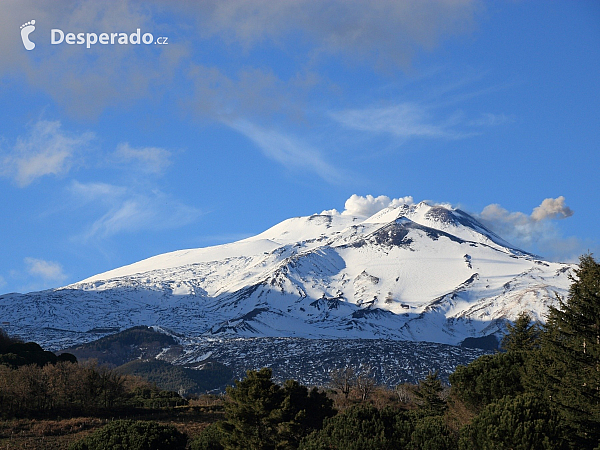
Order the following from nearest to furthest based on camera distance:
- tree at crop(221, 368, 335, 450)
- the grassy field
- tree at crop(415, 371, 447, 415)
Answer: tree at crop(221, 368, 335, 450), the grassy field, tree at crop(415, 371, 447, 415)

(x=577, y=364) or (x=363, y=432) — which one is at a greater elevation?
(x=577, y=364)

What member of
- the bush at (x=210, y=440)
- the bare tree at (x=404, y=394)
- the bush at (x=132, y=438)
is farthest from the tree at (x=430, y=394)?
the bush at (x=132, y=438)

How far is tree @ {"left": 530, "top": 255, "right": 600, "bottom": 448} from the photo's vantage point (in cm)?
3228

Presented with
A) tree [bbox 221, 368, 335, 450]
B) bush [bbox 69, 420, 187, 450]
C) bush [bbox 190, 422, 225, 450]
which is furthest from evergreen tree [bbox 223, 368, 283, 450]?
bush [bbox 69, 420, 187, 450]

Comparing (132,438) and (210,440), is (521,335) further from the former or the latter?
(132,438)

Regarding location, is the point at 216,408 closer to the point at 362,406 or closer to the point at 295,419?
the point at 295,419

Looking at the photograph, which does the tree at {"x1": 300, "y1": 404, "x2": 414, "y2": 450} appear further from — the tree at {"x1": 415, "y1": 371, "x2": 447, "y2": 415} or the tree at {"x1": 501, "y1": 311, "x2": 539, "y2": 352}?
the tree at {"x1": 415, "y1": 371, "x2": 447, "y2": 415}

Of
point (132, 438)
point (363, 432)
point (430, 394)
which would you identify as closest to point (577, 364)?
point (363, 432)

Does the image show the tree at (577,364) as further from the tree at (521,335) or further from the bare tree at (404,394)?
the bare tree at (404,394)

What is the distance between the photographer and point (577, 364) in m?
35.5

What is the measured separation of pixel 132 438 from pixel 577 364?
27493 millimetres

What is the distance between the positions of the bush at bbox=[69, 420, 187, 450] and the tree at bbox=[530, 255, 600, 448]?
79.4 ft

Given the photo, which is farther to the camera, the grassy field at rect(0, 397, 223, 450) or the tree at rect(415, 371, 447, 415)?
the tree at rect(415, 371, 447, 415)

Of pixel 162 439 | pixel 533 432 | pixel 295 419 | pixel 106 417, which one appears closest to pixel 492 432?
pixel 533 432
